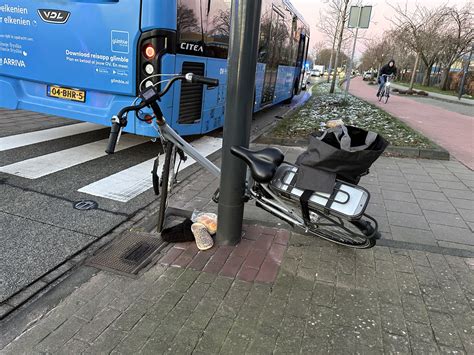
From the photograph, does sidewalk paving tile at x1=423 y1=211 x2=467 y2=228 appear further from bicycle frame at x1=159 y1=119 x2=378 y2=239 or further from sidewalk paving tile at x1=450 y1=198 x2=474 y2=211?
bicycle frame at x1=159 y1=119 x2=378 y2=239

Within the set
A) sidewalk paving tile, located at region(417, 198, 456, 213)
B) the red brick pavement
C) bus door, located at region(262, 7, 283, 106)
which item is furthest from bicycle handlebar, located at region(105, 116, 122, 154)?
bus door, located at region(262, 7, 283, 106)

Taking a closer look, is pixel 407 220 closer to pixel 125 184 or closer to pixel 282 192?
pixel 282 192

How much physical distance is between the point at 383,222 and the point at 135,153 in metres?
A: 3.94

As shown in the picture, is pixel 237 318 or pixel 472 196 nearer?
pixel 237 318

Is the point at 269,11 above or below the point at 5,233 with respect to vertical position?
above

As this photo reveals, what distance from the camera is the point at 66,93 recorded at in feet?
18.1

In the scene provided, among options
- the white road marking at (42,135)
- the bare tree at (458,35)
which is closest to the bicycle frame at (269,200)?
the white road marking at (42,135)

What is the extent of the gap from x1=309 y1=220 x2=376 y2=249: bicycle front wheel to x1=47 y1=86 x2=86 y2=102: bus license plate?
13.2ft

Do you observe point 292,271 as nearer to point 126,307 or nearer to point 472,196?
point 126,307

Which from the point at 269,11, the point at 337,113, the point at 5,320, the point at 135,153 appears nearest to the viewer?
the point at 5,320

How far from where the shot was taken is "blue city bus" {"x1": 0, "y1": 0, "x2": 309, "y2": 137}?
4.88m

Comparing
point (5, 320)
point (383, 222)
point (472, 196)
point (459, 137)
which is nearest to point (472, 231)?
point (383, 222)

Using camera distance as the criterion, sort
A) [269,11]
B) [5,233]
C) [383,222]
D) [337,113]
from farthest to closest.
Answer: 1. [337,113]
2. [269,11]
3. [383,222]
4. [5,233]

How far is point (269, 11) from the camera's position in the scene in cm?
884
